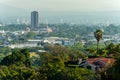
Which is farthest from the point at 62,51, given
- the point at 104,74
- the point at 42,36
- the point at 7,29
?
the point at 7,29

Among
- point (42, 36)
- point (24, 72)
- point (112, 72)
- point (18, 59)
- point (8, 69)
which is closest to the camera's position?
point (112, 72)

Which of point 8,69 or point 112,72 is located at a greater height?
point 112,72

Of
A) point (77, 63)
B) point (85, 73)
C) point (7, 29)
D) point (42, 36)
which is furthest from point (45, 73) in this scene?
point (7, 29)

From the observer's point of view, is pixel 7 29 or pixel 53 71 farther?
pixel 7 29

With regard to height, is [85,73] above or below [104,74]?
below

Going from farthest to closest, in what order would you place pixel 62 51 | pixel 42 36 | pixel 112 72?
pixel 42 36
pixel 62 51
pixel 112 72

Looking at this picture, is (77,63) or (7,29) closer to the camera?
(77,63)

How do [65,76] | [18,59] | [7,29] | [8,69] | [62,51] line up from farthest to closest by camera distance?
[7,29], [62,51], [18,59], [8,69], [65,76]

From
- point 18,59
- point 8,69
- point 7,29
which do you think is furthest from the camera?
point 7,29

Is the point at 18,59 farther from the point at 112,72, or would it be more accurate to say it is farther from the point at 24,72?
the point at 112,72

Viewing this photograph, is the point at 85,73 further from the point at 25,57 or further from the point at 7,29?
the point at 7,29
